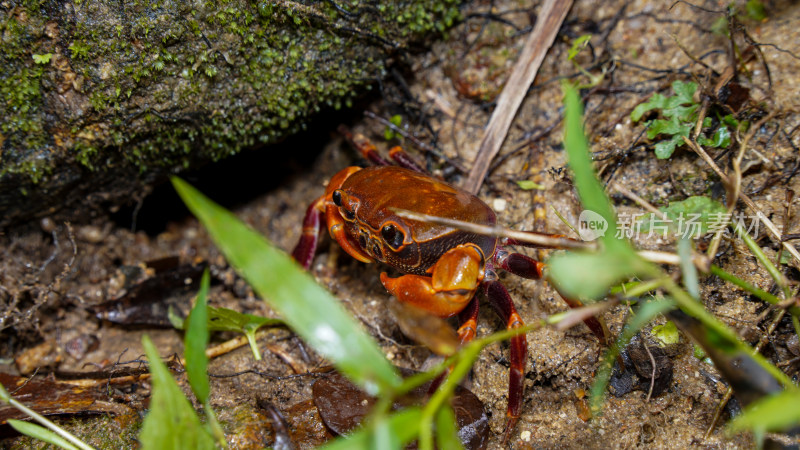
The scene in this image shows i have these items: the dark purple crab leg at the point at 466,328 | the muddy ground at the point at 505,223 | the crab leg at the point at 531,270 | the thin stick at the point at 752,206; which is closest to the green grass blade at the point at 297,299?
the dark purple crab leg at the point at 466,328

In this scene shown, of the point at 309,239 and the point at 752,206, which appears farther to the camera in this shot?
the point at 309,239

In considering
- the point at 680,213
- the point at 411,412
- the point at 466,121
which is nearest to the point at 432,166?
the point at 466,121

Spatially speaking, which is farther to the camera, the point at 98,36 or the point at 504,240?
the point at 504,240

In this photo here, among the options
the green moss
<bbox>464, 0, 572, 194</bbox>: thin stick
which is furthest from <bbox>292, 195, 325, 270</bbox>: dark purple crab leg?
<bbox>464, 0, 572, 194</bbox>: thin stick

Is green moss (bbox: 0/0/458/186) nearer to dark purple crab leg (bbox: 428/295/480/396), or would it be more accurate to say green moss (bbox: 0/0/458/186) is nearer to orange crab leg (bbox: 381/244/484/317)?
orange crab leg (bbox: 381/244/484/317)

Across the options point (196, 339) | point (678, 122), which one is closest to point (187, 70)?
point (196, 339)

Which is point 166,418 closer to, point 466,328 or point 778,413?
point 466,328

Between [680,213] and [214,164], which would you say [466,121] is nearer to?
[680,213]
